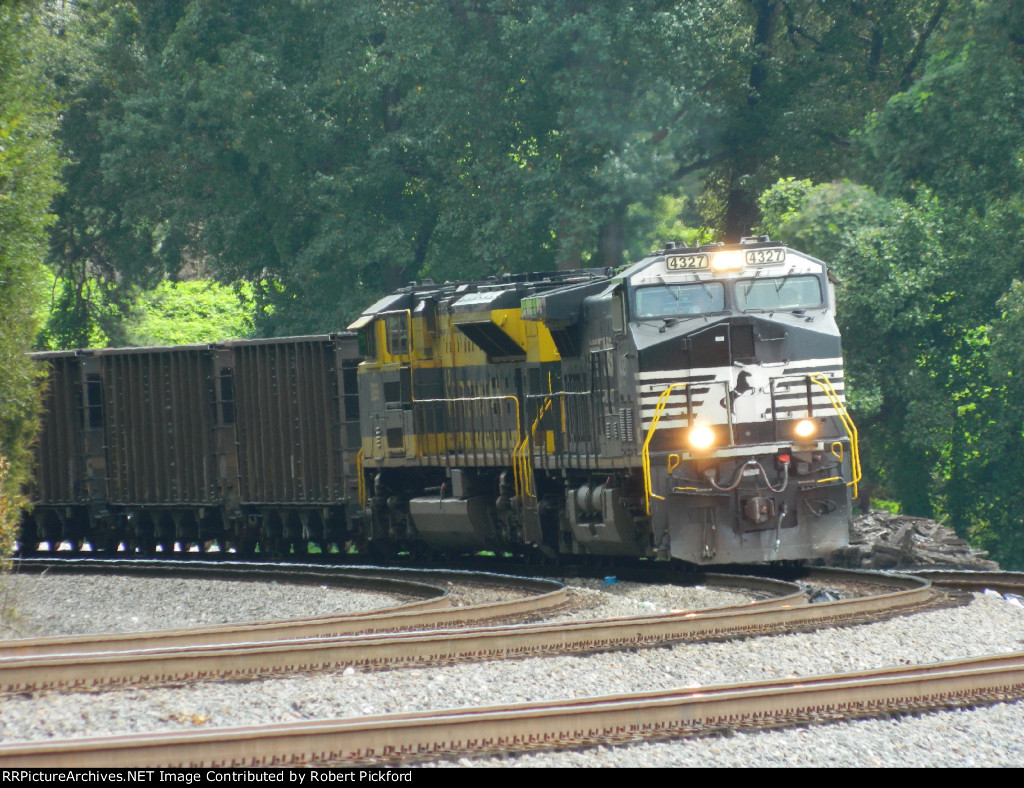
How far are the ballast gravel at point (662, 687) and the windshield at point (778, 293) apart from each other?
13.8 feet

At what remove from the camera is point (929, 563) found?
20.7 meters

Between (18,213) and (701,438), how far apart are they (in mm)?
7954

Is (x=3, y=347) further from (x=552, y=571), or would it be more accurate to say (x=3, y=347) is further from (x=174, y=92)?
(x=174, y=92)

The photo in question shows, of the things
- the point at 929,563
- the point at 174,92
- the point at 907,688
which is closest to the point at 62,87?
the point at 174,92

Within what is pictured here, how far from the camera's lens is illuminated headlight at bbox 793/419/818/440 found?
14633mm

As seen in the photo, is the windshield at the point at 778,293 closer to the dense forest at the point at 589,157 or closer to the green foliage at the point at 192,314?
the dense forest at the point at 589,157

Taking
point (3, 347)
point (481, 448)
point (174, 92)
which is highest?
point (174, 92)

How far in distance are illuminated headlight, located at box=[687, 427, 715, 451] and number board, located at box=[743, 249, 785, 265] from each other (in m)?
1.95

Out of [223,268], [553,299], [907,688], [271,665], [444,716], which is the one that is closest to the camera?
[444,716]

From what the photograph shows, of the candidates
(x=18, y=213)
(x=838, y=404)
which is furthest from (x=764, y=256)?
(x=18, y=213)

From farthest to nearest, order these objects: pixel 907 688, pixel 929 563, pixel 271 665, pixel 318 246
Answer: pixel 318 246, pixel 929 563, pixel 271 665, pixel 907 688

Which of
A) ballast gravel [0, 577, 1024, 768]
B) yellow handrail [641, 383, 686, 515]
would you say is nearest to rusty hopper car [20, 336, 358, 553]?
yellow handrail [641, 383, 686, 515]

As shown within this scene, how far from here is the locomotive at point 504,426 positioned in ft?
47.4

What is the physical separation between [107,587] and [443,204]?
68.1 feet
